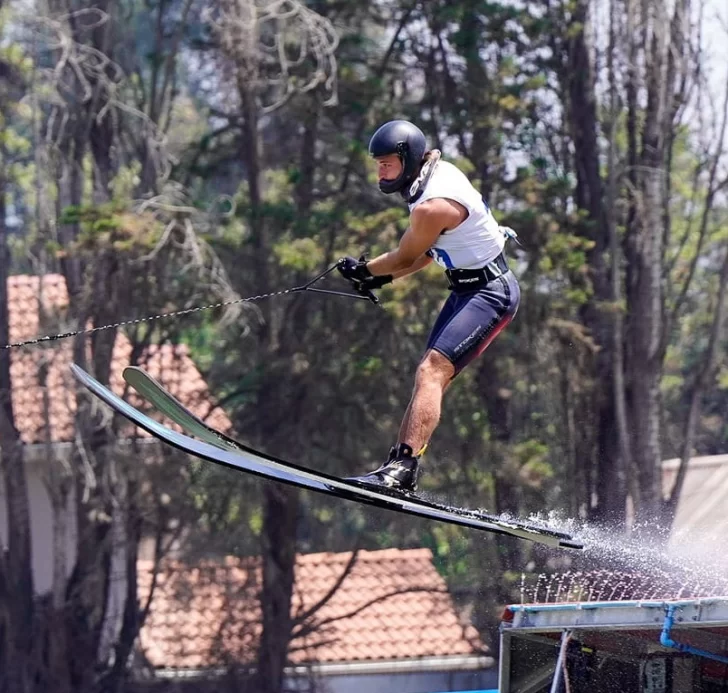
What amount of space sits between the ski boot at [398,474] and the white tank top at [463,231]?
2.93 ft

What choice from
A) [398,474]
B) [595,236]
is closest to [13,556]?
[595,236]

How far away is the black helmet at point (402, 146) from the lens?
18.5 ft

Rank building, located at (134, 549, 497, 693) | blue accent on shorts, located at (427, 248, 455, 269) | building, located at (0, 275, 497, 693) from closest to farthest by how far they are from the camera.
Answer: blue accent on shorts, located at (427, 248, 455, 269), building, located at (0, 275, 497, 693), building, located at (134, 549, 497, 693)

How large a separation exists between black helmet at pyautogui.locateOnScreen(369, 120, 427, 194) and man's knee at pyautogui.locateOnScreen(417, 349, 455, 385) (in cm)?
77

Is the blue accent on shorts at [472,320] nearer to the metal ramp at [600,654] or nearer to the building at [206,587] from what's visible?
the metal ramp at [600,654]

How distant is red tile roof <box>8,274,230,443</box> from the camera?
45.0 ft

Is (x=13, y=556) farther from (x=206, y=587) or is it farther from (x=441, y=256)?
(x=441, y=256)

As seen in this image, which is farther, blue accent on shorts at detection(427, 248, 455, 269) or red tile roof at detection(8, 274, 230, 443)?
red tile roof at detection(8, 274, 230, 443)

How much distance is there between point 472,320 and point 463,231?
16.3 inches

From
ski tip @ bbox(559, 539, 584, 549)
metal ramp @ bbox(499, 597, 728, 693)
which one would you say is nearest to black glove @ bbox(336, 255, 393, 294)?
ski tip @ bbox(559, 539, 584, 549)

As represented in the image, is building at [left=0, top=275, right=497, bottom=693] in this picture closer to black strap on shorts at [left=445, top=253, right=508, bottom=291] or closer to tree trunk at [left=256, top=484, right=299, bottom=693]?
tree trunk at [left=256, top=484, right=299, bottom=693]

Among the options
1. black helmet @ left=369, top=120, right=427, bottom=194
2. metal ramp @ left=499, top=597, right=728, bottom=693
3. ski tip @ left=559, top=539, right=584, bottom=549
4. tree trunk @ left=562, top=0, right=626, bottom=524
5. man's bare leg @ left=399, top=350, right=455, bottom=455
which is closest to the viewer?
metal ramp @ left=499, top=597, right=728, bottom=693

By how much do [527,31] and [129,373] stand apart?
985 centimetres

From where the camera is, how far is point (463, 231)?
5.81 metres
